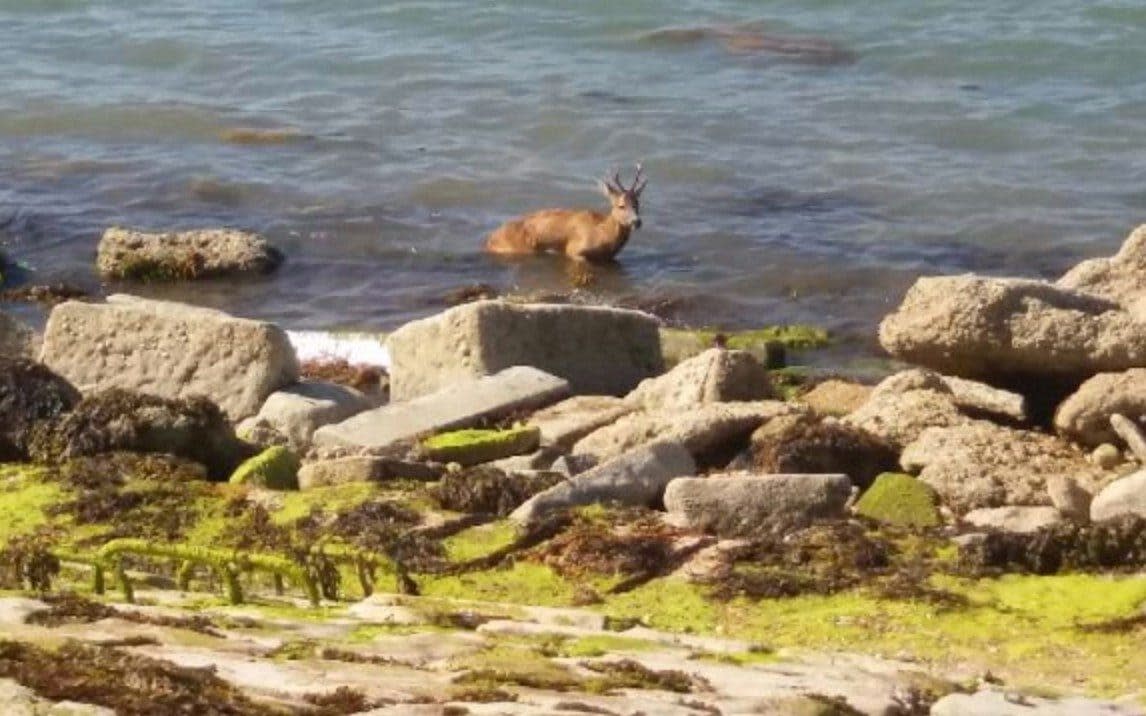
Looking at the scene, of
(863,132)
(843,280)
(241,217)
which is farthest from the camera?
(863,132)

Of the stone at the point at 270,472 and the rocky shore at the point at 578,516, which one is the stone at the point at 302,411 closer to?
the rocky shore at the point at 578,516

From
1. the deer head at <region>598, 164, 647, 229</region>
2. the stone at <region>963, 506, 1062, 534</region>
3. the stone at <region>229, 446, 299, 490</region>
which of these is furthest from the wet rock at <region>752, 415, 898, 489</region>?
the deer head at <region>598, 164, 647, 229</region>

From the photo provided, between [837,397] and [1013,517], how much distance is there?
16.8ft

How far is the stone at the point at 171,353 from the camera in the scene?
13906 mm

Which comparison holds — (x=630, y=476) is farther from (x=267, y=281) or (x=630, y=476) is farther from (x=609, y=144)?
(x=609, y=144)

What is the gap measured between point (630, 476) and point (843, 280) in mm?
12240

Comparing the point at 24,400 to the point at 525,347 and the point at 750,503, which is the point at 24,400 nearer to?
the point at 750,503

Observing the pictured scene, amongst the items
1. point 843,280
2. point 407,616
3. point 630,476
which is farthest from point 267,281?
point 407,616

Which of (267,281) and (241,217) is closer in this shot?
(267,281)

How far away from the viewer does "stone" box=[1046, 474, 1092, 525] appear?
973 centimetres

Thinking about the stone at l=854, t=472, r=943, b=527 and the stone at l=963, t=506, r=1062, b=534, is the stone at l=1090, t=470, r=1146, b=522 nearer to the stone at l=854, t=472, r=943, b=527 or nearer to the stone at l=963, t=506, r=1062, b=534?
the stone at l=963, t=506, r=1062, b=534

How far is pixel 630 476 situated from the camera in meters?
9.11

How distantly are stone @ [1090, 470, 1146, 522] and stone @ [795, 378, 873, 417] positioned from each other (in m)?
4.05

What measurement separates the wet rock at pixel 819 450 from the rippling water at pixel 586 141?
8.09 m
